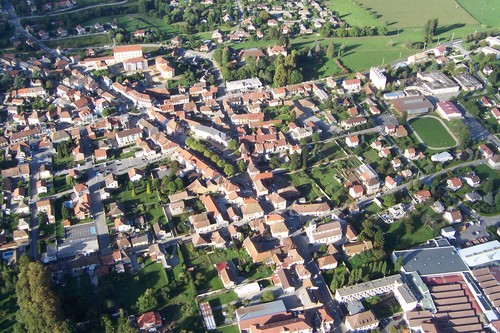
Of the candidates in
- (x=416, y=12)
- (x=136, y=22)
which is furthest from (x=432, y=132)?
(x=136, y=22)

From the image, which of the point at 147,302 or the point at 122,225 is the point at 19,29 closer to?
the point at 122,225

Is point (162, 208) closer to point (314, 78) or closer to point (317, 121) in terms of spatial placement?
point (317, 121)

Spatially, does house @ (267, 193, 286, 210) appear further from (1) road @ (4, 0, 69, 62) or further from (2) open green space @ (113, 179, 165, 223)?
(1) road @ (4, 0, 69, 62)

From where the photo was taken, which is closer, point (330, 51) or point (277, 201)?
point (277, 201)

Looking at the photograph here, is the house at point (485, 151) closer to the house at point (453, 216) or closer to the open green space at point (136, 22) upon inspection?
the house at point (453, 216)

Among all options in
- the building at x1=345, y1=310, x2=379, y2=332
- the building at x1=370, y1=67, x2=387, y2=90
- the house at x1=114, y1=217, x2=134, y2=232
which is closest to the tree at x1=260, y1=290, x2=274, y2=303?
the building at x1=345, y1=310, x2=379, y2=332

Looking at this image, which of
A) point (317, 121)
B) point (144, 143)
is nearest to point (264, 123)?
point (317, 121)

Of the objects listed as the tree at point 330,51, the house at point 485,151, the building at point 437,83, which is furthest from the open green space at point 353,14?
the house at point 485,151
